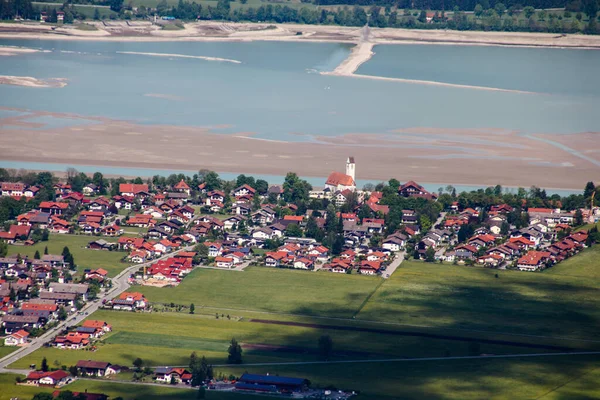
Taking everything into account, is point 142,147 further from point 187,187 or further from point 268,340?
point 268,340

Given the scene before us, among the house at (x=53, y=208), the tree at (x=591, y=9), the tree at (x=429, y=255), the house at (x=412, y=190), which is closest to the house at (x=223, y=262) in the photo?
the tree at (x=429, y=255)

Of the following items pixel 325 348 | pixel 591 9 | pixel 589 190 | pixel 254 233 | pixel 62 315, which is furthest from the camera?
pixel 591 9

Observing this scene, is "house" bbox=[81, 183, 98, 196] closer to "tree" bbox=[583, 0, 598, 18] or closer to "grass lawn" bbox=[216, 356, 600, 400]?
"grass lawn" bbox=[216, 356, 600, 400]

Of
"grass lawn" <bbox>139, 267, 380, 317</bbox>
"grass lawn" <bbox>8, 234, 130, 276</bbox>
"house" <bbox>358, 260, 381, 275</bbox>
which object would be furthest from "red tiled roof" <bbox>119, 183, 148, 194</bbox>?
"house" <bbox>358, 260, 381, 275</bbox>

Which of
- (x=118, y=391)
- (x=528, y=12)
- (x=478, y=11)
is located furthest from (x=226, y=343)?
(x=478, y=11)

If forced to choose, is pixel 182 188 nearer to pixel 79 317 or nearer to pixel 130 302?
pixel 130 302

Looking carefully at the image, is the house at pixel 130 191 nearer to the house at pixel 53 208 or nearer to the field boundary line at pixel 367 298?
the house at pixel 53 208
